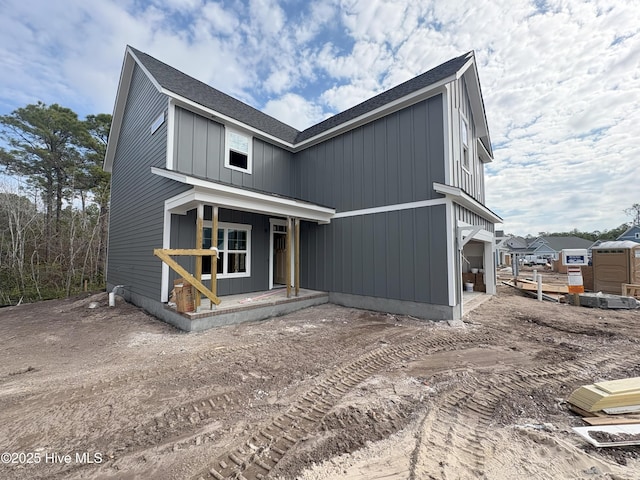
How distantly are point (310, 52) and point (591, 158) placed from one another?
51.6 ft

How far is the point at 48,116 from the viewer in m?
12.2

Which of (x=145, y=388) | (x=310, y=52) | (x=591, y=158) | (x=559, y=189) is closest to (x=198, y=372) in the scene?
(x=145, y=388)

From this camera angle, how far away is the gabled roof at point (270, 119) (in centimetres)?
639

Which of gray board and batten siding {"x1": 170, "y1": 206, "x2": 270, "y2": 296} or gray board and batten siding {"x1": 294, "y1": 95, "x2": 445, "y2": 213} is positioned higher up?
gray board and batten siding {"x1": 294, "y1": 95, "x2": 445, "y2": 213}

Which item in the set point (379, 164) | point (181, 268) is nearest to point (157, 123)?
point (181, 268)

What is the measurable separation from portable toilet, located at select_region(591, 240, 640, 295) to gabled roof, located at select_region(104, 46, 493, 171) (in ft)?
19.2

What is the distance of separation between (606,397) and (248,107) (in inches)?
448

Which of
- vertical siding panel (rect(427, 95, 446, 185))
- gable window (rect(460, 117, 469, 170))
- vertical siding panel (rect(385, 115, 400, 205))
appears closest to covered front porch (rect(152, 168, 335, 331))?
vertical siding panel (rect(385, 115, 400, 205))

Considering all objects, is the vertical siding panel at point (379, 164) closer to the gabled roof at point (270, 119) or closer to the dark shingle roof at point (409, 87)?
the gabled roof at point (270, 119)

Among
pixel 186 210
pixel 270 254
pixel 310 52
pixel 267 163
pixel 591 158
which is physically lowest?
pixel 270 254

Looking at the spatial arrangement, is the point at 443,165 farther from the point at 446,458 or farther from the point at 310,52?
the point at 310,52

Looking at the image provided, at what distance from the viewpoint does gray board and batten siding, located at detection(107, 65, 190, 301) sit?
6.78 meters

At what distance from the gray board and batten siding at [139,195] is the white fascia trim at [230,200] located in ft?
1.56

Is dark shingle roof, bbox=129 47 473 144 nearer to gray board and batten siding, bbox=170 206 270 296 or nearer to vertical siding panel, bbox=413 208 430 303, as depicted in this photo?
gray board and batten siding, bbox=170 206 270 296
